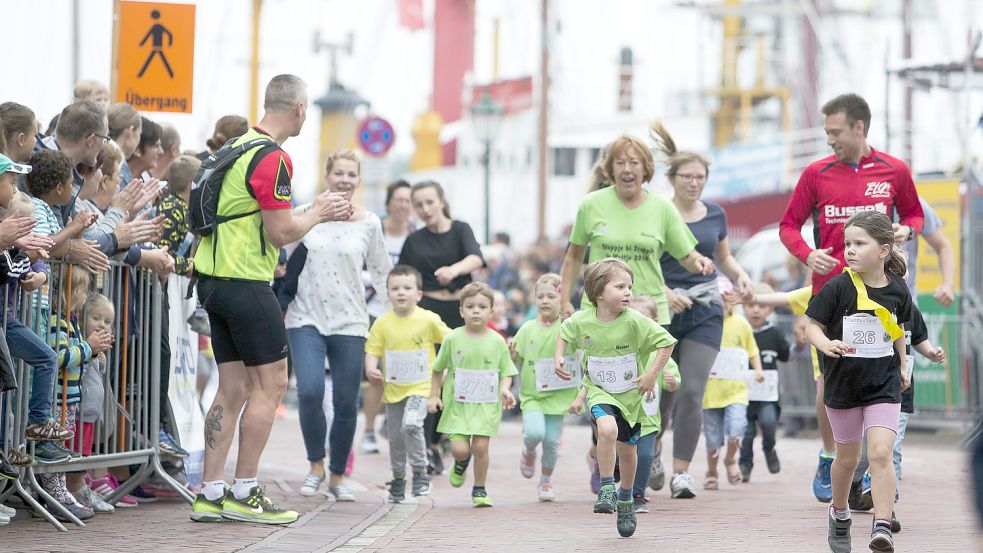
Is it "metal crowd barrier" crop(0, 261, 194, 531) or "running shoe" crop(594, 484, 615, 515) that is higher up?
"metal crowd barrier" crop(0, 261, 194, 531)

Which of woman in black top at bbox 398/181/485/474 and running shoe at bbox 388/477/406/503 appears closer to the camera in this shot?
running shoe at bbox 388/477/406/503

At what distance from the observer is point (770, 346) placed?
12.6m

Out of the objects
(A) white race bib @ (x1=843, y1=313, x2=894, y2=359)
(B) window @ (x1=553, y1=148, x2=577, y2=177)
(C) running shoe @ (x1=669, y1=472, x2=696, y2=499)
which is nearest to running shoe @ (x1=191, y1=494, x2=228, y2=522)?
(C) running shoe @ (x1=669, y1=472, x2=696, y2=499)

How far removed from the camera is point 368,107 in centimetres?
4184

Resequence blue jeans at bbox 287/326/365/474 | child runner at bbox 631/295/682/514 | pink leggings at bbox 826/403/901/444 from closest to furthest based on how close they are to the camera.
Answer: pink leggings at bbox 826/403/901/444 → child runner at bbox 631/295/682/514 → blue jeans at bbox 287/326/365/474

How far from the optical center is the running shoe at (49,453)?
26.6ft

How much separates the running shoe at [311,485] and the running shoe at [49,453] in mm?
2171

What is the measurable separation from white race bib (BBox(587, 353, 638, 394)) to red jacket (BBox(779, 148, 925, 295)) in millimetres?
1156

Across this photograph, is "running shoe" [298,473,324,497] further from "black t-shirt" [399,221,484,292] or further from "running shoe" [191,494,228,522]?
"black t-shirt" [399,221,484,292]

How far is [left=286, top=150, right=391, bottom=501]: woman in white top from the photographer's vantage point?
32.7 ft

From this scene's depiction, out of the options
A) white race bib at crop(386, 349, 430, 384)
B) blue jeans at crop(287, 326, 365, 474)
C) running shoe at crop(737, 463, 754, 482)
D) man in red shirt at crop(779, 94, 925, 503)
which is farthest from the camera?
running shoe at crop(737, 463, 754, 482)

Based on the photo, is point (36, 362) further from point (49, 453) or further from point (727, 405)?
point (727, 405)

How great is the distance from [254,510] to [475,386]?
6.22 feet

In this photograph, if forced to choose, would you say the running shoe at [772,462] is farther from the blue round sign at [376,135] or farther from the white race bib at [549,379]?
the blue round sign at [376,135]
